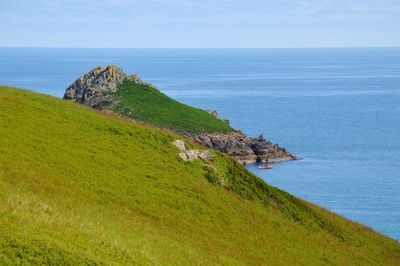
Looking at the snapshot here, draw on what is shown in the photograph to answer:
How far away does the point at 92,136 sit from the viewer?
145 ft

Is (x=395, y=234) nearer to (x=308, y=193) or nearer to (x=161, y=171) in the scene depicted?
(x=308, y=193)

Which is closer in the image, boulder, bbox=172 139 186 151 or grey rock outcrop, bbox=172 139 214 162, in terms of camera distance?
grey rock outcrop, bbox=172 139 214 162

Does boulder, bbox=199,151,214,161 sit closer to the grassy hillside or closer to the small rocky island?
the grassy hillside

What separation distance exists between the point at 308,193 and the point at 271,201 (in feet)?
196

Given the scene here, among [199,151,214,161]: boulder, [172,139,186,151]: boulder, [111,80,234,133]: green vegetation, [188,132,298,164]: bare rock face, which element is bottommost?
[188,132,298,164]: bare rock face

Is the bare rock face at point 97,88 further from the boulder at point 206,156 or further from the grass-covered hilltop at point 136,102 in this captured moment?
the boulder at point 206,156

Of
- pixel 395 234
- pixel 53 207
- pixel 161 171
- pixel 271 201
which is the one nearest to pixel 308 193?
pixel 395 234

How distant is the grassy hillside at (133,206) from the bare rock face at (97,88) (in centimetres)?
8432

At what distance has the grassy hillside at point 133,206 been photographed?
25.4m

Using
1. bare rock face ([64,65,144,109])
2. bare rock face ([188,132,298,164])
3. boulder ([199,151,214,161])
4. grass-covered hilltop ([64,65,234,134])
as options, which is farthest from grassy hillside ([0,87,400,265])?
bare rock face ([64,65,144,109])

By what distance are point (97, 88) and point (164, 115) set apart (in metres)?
16.7

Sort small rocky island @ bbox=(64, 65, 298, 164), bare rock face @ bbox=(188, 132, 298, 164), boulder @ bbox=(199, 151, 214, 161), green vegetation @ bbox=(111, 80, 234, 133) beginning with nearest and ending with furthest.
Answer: boulder @ bbox=(199, 151, 214, 161)
bare rock face @ bbox=(188, 132, 298, 164)
small rocky island @ bbox=(64, 65, 298, 164)
green vegetation @ bbox=(111, 80, 234, 133)

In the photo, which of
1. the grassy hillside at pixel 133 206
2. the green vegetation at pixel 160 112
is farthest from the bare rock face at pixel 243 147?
the grassy hillside at pixel 133 206

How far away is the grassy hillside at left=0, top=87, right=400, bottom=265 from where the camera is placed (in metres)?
25.4
